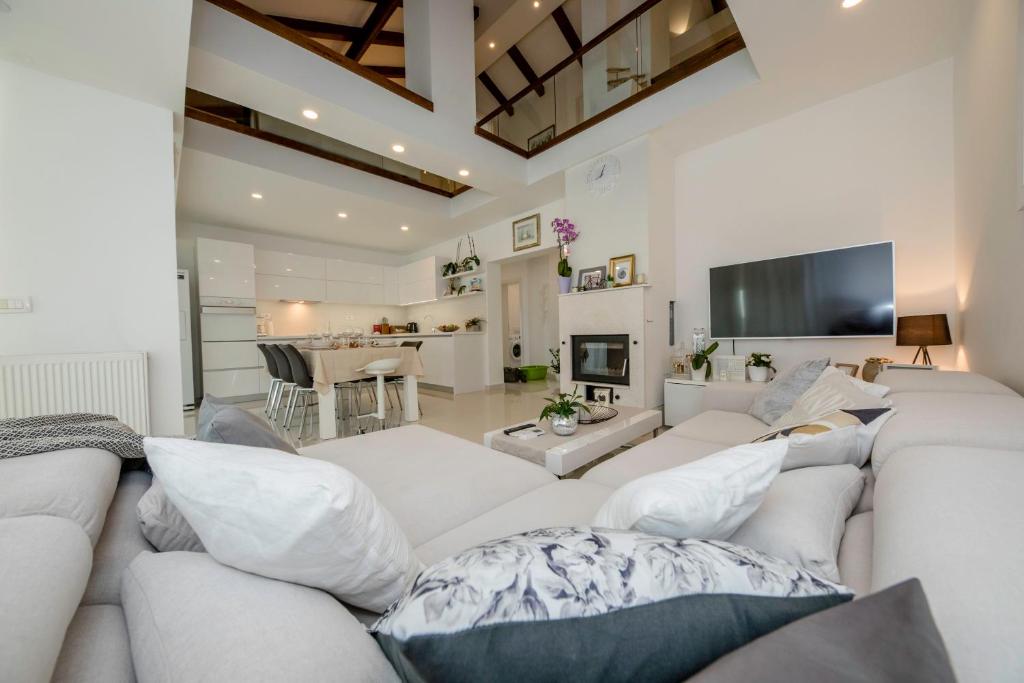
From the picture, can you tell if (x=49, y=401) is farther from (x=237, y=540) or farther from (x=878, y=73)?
(x=878, y=73)

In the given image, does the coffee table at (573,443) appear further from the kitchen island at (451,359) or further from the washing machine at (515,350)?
the washing machine at (515,350)

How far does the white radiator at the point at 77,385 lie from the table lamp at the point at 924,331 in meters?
5.15

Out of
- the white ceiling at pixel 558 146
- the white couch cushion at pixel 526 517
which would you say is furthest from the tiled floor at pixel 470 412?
the white ceiling at pixel 558 146

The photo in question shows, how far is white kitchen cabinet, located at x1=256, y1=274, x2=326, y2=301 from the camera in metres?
5.80

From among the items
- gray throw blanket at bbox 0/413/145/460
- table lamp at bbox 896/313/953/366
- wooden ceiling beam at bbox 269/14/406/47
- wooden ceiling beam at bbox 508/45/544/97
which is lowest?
gray throw blanket at bbox 0/413/145/460

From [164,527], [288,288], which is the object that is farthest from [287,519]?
[288,288]

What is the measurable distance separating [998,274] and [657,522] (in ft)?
7.56

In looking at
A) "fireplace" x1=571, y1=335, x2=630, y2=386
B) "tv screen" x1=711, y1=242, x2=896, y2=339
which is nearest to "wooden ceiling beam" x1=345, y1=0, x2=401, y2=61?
"fireplace" x1=571, y1=335, x2=630, y2=386

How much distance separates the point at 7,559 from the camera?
435mm

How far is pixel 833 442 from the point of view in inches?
38.1

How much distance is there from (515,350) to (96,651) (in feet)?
23.8

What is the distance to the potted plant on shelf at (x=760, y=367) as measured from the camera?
3131 mm

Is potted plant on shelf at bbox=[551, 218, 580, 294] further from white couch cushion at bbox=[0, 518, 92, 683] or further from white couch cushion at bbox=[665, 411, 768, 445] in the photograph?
white couch cushion at bbox=[0, 518, 92, 683]

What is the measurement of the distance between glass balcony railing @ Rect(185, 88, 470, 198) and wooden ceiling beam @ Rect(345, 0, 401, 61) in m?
1.16
